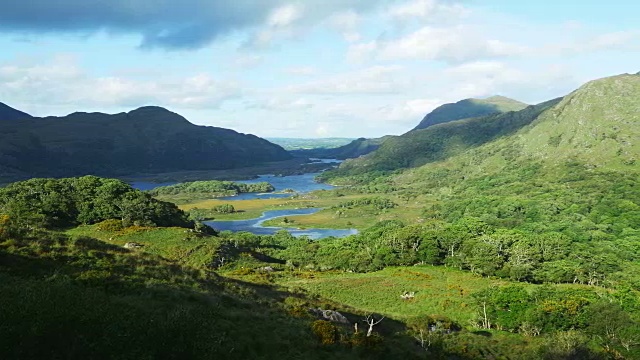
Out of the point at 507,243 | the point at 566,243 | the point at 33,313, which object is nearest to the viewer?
the point at 33,313

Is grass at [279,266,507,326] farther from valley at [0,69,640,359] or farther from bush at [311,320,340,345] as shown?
bush at [311,320,340,345]

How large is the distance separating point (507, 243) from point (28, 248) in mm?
109865

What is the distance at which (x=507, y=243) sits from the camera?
Result: 115 meters

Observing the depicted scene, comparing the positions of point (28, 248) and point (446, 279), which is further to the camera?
point (446, 279)

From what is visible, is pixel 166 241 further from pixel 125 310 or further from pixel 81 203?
pixel 125 310

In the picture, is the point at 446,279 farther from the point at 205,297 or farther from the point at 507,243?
the point at 205,297

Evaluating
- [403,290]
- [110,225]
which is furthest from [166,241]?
[403,290]

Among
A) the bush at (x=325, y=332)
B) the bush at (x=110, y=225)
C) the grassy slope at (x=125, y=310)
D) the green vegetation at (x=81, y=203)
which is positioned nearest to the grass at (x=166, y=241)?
the bush at (x=110, y=225)

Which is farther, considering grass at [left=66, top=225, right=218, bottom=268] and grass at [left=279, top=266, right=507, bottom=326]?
grass at [left=66, top=225, right=218, bottom=268]

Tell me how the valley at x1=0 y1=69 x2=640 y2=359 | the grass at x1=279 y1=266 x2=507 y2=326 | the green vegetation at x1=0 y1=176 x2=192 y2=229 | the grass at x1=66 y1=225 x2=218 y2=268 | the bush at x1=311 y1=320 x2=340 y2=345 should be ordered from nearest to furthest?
the valley at x1=0 y1=69 x2=640 y2=359 < the bush at x1=311 y1=320 x2=340 y2=345 < the grass at x1=279 y1=266 x2=507 y2=326 < the grass at x1=66 y1=225 x2=218 y2=268 < the green vegetation at x1=0 y1=176 x2=192 y2=229

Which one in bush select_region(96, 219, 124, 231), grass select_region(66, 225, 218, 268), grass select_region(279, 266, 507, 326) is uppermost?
bush select_region(96, 219, 124, 231)

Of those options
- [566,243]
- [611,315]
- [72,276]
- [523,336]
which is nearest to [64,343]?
[72,276]

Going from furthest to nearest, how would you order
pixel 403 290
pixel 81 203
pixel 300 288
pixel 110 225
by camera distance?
pixel 81 203
pixel 110 225
pixel 403 290
pixel 300 288

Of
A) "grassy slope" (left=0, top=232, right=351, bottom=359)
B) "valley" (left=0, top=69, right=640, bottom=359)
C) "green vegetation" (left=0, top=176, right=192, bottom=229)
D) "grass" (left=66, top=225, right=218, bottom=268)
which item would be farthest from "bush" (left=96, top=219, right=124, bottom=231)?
"grassy slope" (left=0, top=232, right=351, bottom=359)
